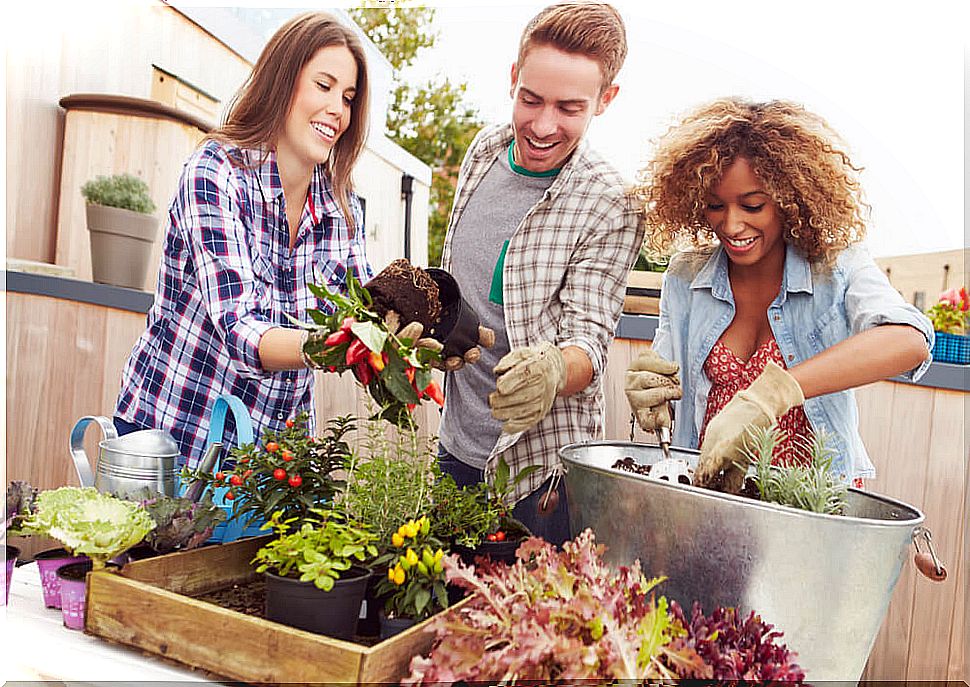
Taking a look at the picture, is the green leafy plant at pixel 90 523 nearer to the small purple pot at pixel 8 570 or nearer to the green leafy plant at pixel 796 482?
the small purple pot at pixel 8 570

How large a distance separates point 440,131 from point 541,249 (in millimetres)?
7926

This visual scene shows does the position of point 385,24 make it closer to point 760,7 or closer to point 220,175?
point 760,7

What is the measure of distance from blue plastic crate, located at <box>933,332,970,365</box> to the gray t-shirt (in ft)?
5.03

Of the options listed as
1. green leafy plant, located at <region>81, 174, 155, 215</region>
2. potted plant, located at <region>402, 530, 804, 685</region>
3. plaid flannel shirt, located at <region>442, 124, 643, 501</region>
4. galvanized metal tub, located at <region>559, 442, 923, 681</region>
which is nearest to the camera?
potted plant, located at <region>402, 530, 804, 685</region>

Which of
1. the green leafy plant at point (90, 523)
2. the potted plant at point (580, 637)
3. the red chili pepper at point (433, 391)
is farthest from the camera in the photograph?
the red chili pepper at point (433, 391)

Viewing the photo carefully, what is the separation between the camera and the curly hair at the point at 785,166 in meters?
1.26

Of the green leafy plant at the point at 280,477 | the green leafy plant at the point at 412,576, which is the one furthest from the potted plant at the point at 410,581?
the green leafy plant at the point at 280,477

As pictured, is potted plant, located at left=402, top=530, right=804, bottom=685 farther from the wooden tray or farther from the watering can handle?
the watering can handle

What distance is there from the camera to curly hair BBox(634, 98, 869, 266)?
1265mm

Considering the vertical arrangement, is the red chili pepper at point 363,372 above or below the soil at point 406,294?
below

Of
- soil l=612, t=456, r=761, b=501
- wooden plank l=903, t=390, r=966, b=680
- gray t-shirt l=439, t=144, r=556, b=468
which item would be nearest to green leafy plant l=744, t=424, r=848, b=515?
soil l=612, t=456, r=761, b=501

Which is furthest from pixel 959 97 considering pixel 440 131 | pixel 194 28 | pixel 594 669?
pixel 440 131

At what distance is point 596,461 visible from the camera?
1.14 metres

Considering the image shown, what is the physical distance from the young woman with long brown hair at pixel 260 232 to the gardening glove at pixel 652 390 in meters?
0.59
